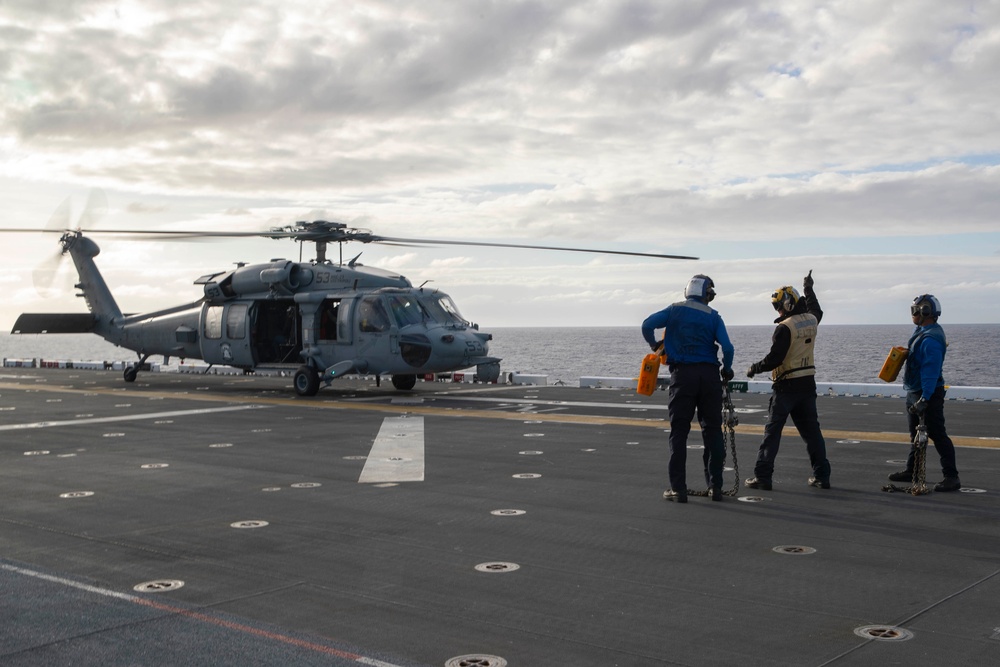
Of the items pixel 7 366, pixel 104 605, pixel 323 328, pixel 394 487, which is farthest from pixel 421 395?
pixel 7 366

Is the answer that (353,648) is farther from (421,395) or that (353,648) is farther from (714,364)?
(421,395)

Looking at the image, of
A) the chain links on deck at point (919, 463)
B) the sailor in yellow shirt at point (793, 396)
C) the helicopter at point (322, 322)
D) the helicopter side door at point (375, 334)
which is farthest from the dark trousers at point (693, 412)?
the helicopter side door at point (375, 334)

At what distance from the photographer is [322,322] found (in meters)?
23.8

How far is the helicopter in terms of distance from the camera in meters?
22.3

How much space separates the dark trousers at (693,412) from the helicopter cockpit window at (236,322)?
17.7 meters

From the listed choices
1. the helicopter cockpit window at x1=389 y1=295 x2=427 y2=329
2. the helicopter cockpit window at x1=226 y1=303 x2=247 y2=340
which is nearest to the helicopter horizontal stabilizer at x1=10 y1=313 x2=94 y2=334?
the helicopter cockpit window at x1=226 y1=303 x2=247 y2=340

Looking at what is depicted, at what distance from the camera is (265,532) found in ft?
25.5

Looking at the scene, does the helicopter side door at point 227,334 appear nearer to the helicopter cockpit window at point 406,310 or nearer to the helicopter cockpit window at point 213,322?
the helicopter cockpit window at point 213,322

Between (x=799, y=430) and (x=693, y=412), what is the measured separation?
136 centimetres

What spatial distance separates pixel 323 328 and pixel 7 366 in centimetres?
2525

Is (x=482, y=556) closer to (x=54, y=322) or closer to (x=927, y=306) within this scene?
(x=927, y=306)

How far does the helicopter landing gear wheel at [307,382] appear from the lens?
23.3 meters

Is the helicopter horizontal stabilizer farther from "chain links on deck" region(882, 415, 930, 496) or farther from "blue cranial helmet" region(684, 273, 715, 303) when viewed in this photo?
"chain links on deck" region(882, 415, 930, 496)

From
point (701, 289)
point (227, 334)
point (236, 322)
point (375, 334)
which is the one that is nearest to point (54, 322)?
point (227, 334)
